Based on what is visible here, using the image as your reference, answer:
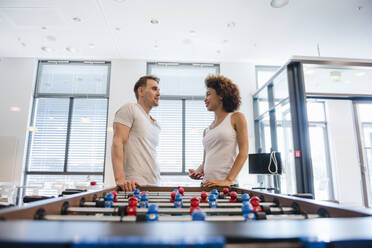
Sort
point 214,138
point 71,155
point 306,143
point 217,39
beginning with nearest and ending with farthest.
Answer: point 214,138 → point 306,143 → point 217,39 → point 71,155

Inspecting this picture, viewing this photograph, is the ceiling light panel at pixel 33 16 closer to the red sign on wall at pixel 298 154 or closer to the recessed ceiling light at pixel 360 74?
the red sign on wall at pixel 298 154

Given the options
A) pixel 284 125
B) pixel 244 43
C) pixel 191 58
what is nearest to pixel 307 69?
pixel 284 125

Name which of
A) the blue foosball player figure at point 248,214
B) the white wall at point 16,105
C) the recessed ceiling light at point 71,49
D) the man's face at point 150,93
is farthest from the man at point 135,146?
the white wall at point 16,105

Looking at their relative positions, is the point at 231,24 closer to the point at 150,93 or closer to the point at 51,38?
the point at 150,93

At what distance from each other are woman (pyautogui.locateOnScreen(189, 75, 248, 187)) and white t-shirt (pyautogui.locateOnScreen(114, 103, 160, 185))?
1.48 feet

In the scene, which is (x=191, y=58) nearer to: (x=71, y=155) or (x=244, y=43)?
(x=244, y=43)

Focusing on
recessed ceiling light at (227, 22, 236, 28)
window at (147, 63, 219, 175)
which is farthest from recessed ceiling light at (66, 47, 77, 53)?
recessed ceiling light at (227, 22, 236, 28)

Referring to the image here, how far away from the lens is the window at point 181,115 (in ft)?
19.6

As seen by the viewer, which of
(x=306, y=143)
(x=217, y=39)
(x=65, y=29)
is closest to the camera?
(x=306, y=143)

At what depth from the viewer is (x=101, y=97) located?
20.1 ft

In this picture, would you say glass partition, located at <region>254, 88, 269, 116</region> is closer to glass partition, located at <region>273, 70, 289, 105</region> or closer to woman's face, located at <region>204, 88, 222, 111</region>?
glass partition, located at <region>273, 70, 289, 105</region>

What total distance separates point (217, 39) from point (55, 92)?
4396 mm

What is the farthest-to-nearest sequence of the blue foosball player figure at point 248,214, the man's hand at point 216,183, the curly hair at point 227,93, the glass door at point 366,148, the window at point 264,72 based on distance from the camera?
the window at point 264,72, the glass door at point 366,148, the curly hair at point 227,93, the man's hand at point 216,183, the blue foosball player figure at point 248,214

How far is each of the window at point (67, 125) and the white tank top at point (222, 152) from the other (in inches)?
184
